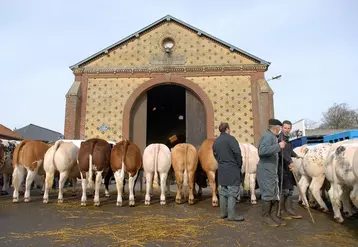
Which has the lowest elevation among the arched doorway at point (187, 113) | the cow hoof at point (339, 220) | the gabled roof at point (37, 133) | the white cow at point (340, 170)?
the cow hoof at point (339, 220)

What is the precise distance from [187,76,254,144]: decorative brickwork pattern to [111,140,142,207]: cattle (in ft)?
28.4

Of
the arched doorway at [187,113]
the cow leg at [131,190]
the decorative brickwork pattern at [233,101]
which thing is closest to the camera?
the cow leg at [131,190]

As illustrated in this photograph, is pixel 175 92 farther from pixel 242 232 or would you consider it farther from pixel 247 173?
pixel 242 232

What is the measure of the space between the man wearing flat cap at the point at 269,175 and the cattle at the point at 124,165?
3401 millimetres

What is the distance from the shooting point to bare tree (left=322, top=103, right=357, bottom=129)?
147 ft

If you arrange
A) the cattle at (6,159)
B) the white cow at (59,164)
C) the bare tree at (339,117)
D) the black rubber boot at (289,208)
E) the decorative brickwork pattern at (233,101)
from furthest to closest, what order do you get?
1. the bare tree at (339,117)
2. the decorative brickwork pattern at (233,101)
3. the cattle at (6,159)
4. the white cow at (59,164)
5. the black rubber boot at (289,208)

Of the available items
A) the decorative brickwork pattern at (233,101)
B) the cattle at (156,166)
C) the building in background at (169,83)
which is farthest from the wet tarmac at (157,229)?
the building in background at (169,83)

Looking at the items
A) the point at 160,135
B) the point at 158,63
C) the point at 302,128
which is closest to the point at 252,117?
the point at 302,128

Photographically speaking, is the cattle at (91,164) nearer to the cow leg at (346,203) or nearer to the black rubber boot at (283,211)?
the black rubber boot at (283,211)

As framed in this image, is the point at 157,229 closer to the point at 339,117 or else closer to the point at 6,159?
the point at 6,159

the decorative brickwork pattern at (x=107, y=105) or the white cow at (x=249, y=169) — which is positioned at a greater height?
the decorative brickwork pattern at (x=107, y=105)

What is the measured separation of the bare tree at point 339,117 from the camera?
44656 millimetres

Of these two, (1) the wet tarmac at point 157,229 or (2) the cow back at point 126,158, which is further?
(2) the cow back at point 126,158

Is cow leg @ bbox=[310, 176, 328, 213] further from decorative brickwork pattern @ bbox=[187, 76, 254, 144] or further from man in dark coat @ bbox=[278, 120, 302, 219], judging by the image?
decorative brickwork pattern @ bbox=[187, 76, 254, 144]
